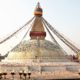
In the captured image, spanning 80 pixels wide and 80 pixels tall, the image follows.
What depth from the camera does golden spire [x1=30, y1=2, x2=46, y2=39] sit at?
32.2 m

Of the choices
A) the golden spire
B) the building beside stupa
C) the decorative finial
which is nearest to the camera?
the building beside stupa

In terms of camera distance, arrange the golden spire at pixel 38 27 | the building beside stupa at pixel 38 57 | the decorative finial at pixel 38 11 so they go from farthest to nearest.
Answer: the decorative finial at pixel 38 11, the golden spire at pixel 38 27, the building beside stupa at pixel 38 57

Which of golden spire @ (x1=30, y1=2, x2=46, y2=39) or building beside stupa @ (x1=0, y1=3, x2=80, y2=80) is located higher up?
golden spire @ (x1=30, y1=2, x2=46, y2=39)

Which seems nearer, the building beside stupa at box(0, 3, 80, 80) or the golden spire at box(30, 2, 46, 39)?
the building beside stupa at box(0, 3, 80, 80)

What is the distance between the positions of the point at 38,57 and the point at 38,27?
5036 mm

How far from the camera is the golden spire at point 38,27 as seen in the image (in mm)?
32250

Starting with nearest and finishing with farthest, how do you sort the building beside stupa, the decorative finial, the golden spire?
1. the building beside stupa
2. the golden spire
3. the decorative finial

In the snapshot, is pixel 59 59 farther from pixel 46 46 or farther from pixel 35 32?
pixel 35 32

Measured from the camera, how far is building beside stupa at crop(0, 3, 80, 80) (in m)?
26.4

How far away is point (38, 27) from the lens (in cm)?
3253

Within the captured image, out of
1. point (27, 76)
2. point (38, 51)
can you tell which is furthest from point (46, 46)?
point (27, 76)

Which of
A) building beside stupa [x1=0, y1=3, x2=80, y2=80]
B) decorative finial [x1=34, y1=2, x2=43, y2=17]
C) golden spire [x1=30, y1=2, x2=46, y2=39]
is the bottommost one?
building beside stupa [x1=0, y1=3, x2=80, y2=80]

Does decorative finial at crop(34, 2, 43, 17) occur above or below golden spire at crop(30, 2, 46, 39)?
above

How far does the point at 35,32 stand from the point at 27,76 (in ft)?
36.4
